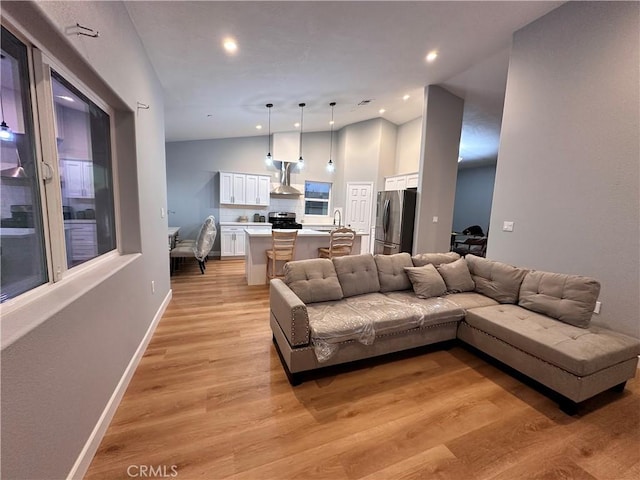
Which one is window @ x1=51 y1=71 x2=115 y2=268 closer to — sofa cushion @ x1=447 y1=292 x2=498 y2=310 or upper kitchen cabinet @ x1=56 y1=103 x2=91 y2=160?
upper kitchen cabinet @ x1=56 y1=103 x2=91 y2=160

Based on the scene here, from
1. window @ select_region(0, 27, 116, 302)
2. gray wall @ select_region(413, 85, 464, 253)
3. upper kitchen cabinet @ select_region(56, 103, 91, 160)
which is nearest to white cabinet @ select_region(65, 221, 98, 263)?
window @ select_region(0, 27, 116, 302)

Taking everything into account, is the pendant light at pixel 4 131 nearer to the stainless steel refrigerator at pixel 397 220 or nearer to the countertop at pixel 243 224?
the stainless steel refrigerator at pixel 397 220

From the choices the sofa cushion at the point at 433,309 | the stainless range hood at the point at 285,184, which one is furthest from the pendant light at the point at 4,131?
the stainless range hood at the point at 285,184

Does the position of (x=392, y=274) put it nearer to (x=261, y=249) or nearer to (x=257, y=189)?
(x=261, y=249)

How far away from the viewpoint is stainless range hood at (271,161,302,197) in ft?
22.3

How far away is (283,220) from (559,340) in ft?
19.6

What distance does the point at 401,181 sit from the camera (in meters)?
6.37

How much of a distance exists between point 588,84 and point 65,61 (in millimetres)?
4306

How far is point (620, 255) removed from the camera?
2.48 meters

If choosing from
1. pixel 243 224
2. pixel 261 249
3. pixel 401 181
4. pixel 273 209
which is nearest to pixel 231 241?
pixel 243 224

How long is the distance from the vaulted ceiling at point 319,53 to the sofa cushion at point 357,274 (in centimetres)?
239

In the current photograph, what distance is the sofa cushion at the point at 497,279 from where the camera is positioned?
2.72 metres

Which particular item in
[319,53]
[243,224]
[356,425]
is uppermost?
[319,53]

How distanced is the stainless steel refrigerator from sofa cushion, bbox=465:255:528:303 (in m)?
2.15
